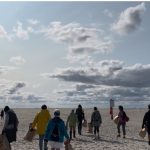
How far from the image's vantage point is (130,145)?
18719 mm

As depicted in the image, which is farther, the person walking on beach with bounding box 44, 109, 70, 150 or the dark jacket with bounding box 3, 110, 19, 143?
the dark jacket with bounding box 3, 110, 19, 143

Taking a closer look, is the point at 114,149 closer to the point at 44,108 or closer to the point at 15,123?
the point at 44,108

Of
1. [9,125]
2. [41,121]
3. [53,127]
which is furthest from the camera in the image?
[41,121]

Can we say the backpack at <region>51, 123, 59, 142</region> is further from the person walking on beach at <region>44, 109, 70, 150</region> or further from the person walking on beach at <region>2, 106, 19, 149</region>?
the person walking on beach at <region>2, 106, 19, 149</region>

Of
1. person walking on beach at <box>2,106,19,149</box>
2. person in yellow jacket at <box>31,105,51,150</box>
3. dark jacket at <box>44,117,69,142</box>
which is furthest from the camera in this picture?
person in yellow jacket at <box>31,105,51,150</box>

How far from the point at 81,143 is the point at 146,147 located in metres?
3.19

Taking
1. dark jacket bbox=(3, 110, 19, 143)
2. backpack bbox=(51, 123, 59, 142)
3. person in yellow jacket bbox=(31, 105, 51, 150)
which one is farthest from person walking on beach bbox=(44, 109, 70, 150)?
person in yellow jacket bbox=(31, 105, 51, 150)

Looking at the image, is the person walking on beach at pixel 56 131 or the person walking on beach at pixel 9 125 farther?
the person walking on beach at pixel 9 125

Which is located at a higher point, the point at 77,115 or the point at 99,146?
the point at 77,115

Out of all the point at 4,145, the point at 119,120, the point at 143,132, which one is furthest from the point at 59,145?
the point at 119,120

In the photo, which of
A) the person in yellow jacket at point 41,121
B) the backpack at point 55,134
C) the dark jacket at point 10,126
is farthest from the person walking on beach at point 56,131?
the person in yellow jacket at point 41,121

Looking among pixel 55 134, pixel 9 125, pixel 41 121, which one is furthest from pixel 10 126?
pixel 55 134

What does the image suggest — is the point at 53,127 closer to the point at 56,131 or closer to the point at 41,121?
the point at 56,131

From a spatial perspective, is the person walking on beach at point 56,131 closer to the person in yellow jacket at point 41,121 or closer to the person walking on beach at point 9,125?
the person walking on beach at point 9,125
